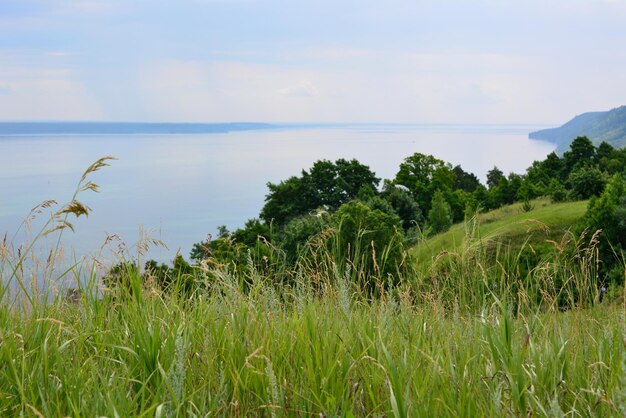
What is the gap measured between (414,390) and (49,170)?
691 feet

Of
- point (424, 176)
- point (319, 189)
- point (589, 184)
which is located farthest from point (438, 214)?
point (424, 176)

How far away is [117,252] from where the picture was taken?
4223 millimetres

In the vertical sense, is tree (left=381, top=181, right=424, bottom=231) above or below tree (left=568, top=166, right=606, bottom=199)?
below

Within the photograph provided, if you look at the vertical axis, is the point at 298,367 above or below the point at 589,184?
above

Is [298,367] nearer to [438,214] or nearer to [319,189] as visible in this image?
[438,214]

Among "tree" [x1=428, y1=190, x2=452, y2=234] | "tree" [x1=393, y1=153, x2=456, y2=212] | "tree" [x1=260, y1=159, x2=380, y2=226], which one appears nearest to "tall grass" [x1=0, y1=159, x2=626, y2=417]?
"tree" [x1=428, y1=190, x2=452, y2=234]

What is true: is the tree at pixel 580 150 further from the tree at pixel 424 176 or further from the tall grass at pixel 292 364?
the tall grass at pixel 292 364

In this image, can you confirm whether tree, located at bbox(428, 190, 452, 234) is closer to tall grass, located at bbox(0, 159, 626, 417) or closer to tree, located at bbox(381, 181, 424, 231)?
tree, located at bbox(381, 181, 424, 231)

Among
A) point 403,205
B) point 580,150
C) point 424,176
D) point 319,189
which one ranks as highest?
point 580,150

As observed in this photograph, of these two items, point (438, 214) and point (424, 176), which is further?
point (424, 176)

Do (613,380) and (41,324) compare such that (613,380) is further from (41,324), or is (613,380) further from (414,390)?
(41,324)

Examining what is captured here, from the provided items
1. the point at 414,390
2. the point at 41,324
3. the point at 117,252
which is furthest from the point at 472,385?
the point at 117,252

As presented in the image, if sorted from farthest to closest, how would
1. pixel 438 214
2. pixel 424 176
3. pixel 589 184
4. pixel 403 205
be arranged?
pixel 424 176, pixel 403 205, pixel 438 214, pixel 589 184

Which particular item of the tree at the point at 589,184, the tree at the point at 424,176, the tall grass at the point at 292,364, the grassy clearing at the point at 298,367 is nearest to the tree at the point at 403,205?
the tree at the point at 424,176
